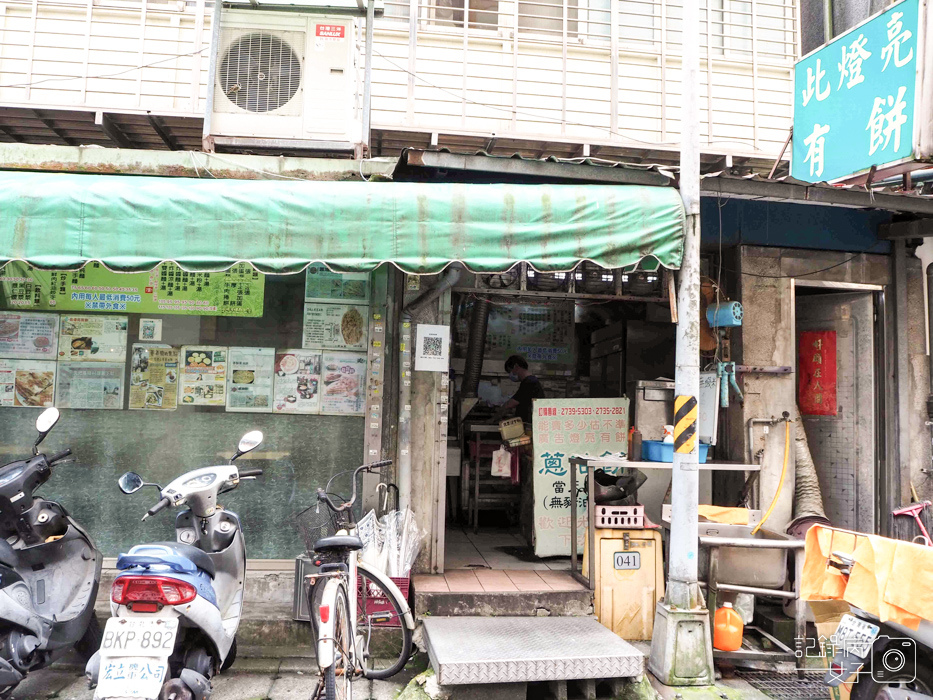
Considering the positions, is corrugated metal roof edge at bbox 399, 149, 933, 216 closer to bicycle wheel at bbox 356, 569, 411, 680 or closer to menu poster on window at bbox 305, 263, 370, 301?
menu poster on window at bbox 305, 263, 370, 301

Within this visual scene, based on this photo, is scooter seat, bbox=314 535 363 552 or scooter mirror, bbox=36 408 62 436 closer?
scooter seat, bbox=314 535 363 552

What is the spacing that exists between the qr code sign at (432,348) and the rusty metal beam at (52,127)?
14.2 ft

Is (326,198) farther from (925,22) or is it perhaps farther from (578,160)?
(925,22)

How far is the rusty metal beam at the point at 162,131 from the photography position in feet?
22.0

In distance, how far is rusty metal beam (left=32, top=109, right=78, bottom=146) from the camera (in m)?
6.73

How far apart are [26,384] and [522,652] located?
17.0 feet

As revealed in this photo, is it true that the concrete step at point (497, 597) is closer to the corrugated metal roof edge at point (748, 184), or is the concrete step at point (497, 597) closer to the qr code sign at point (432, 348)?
the qr code sign at point (432, 348)

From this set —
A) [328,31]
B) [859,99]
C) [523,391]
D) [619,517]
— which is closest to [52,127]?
[328,31]

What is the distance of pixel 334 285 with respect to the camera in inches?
269

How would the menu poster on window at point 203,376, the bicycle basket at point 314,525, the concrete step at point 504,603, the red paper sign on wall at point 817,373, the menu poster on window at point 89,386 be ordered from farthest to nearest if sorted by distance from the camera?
the red paper sign on wall at point 817,373, the menu poster on window at point 203,376, the menu poster on window at point 89,386, the concrete step at point 504,603, the bicycle basket at point 314,525

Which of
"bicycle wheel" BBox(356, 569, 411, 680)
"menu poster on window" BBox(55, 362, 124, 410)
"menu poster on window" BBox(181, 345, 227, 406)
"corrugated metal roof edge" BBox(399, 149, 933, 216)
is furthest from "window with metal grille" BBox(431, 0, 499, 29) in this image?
"bicycle wheel" BBox(356, 569, 411, 680)

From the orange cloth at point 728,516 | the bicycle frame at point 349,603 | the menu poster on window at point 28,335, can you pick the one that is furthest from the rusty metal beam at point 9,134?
the orange cloth at point 728,516

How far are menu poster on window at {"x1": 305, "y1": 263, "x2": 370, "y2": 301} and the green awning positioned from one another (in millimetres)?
1387

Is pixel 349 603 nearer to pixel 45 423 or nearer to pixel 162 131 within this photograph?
pixel 45 423
